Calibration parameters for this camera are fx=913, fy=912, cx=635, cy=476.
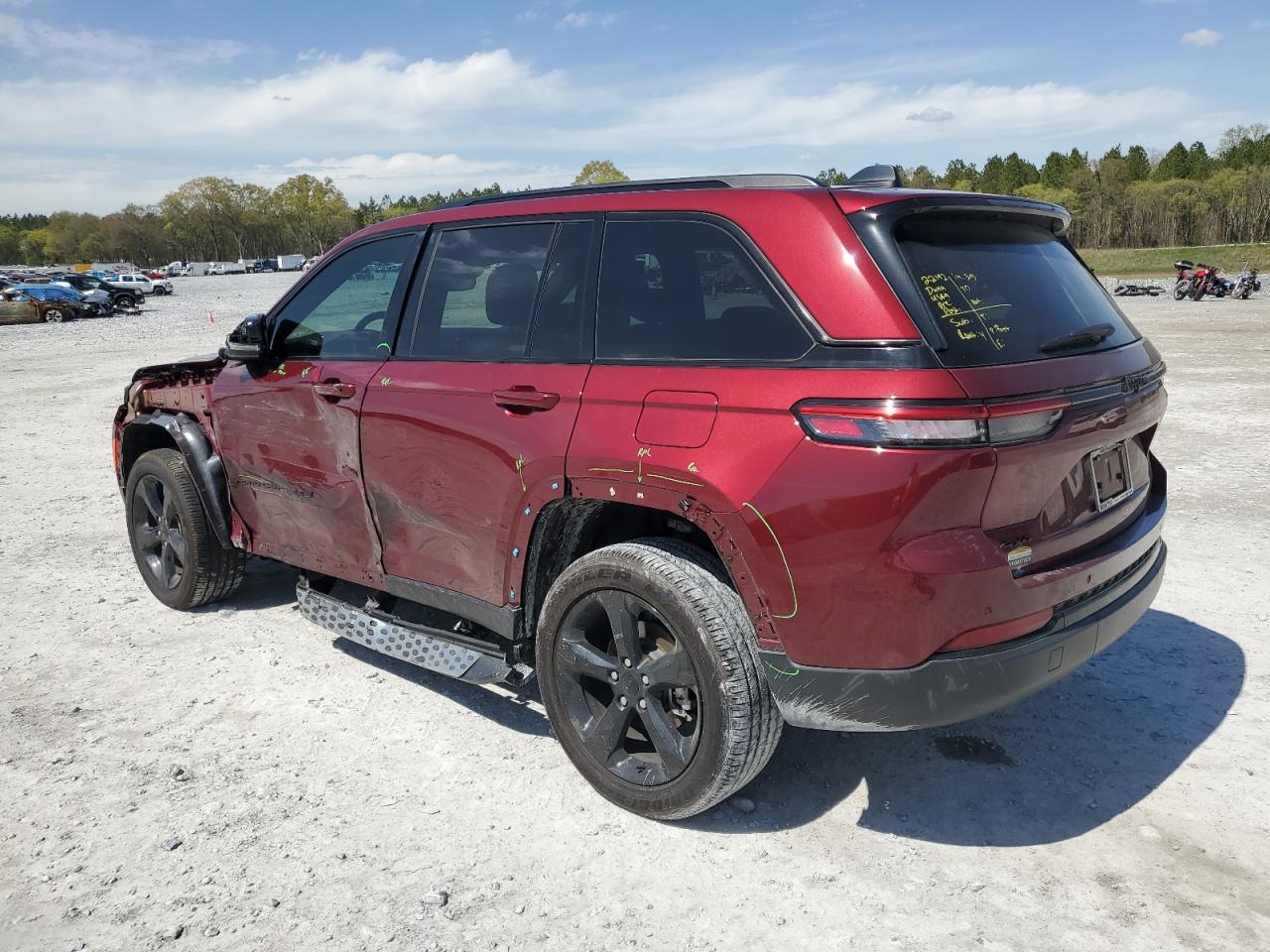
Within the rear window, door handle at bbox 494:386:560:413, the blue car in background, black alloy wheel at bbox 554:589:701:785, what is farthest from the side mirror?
the blue car in background

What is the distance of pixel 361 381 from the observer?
12.3ft

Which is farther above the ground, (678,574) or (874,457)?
(874,457)

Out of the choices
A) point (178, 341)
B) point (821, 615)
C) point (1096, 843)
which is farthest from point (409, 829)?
point (178, 341)

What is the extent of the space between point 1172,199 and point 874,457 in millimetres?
92084

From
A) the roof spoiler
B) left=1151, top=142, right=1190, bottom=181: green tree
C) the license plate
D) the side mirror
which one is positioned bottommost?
the license plate

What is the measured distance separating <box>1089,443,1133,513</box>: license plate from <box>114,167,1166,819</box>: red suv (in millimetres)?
16

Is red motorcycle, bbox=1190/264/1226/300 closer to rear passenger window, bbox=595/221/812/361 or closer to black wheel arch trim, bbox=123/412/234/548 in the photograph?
rear passenger window, bbox=595/221/812/361

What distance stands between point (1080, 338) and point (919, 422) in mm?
852

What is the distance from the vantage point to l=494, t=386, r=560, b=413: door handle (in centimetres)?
305

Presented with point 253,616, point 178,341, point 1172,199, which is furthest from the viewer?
point 1172,199

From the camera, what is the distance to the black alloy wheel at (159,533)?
16.1 ft

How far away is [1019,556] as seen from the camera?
248cm

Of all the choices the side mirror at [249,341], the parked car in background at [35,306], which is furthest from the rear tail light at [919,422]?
the parked car in background at [35,306]

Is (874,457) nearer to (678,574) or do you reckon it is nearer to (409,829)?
(678,574)
